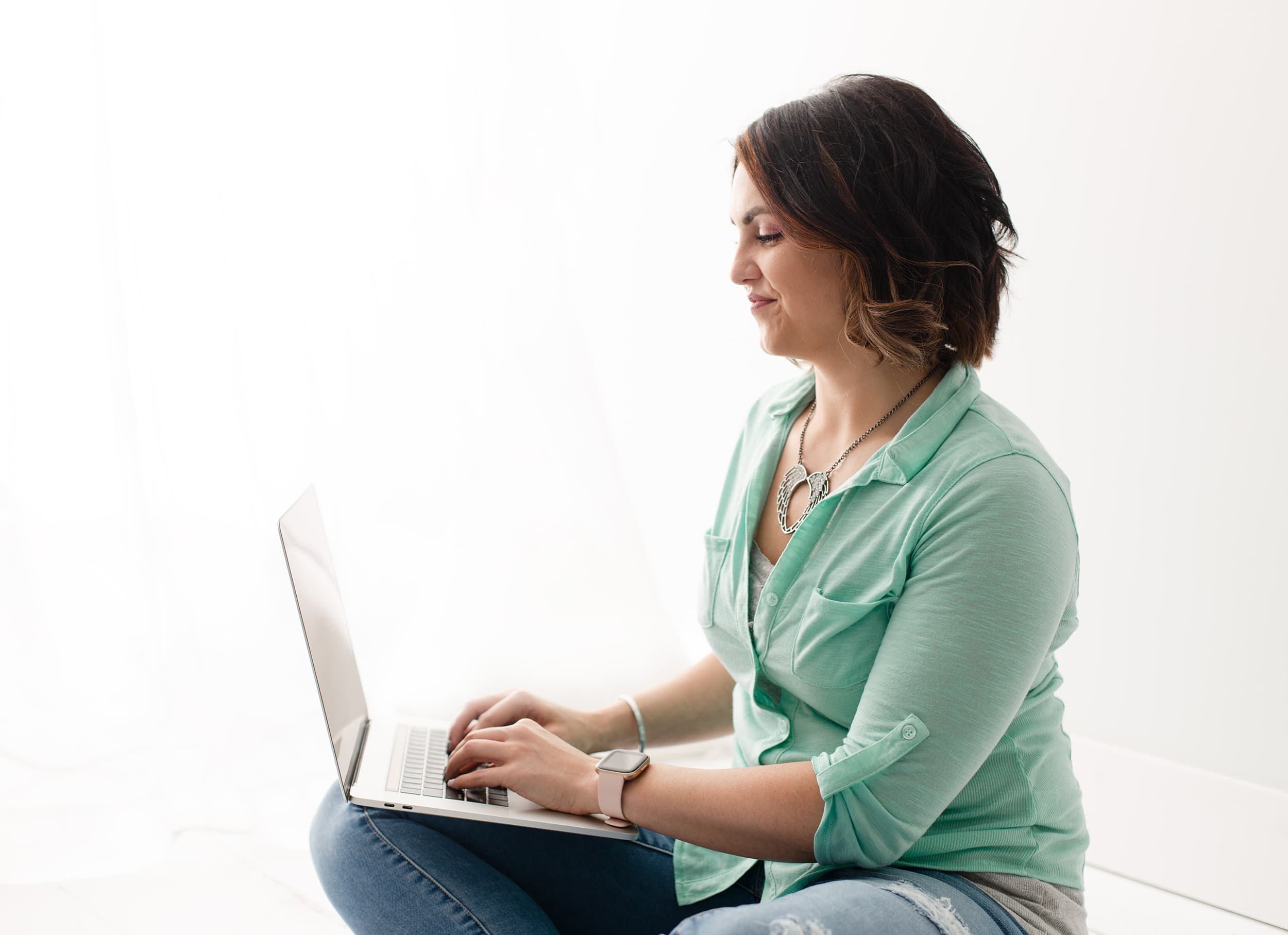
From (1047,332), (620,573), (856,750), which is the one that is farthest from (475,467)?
(856,750)

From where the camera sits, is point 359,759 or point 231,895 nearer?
point 359,759

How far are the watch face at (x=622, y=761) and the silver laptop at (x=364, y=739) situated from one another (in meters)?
0.06

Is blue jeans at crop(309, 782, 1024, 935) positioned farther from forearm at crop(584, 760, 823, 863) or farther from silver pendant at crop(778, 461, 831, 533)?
silver pendant at crop(778, 461, 831, 533)

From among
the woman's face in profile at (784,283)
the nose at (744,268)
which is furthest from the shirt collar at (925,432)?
the nose at (744,268)

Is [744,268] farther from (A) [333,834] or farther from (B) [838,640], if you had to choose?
(A) [333,834]

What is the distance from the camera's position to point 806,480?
1125 millimetres

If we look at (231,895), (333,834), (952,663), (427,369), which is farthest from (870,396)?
(231,895)

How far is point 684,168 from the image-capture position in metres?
2.23

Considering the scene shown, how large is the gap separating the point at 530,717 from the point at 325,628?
0.25m

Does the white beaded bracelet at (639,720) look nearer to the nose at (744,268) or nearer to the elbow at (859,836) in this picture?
the elbow at (859,836)

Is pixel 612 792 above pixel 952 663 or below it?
below

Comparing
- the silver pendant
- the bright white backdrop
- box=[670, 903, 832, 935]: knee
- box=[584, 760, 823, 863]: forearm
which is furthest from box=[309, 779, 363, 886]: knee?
the bright white backdrop

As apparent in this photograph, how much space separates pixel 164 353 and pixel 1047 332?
148 cm

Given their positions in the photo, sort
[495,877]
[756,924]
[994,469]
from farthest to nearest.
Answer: [495,877] < [994,469] < [756,924]
